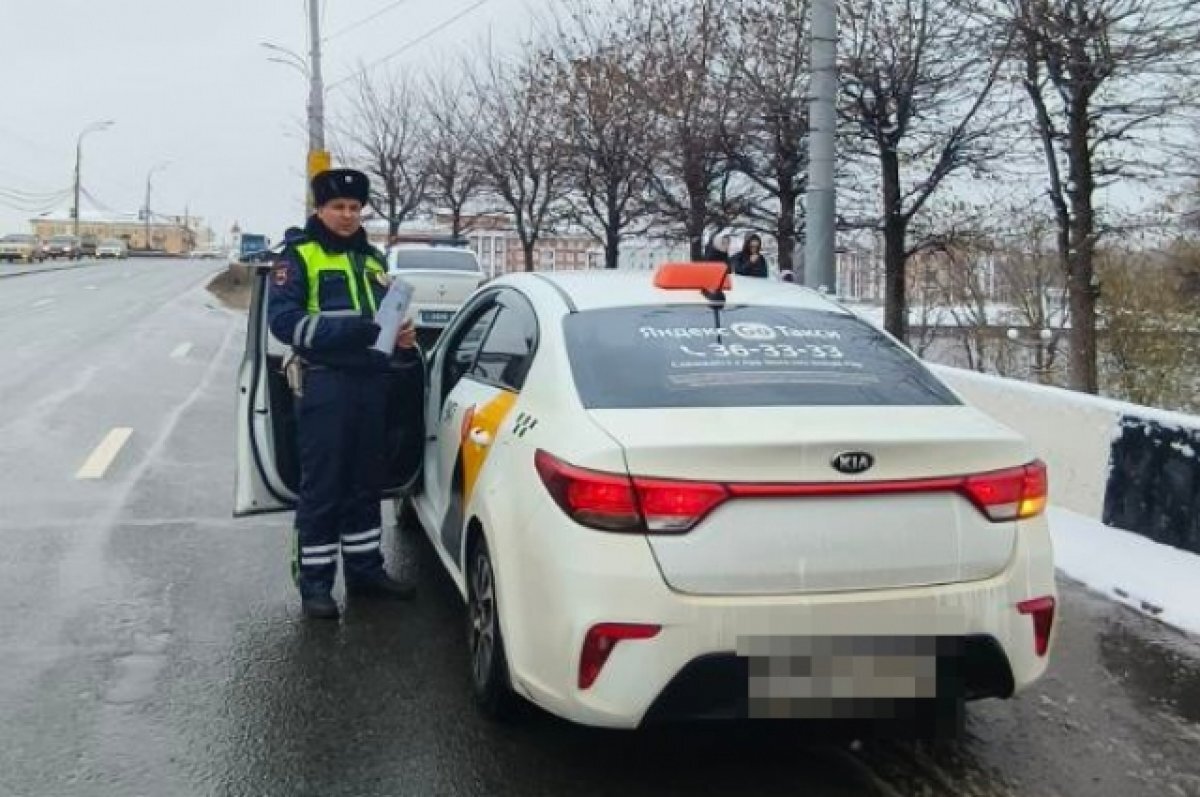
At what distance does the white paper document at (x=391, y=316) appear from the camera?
469cm

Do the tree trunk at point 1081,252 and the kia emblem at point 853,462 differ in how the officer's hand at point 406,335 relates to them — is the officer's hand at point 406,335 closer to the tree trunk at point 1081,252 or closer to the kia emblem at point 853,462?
the kia emblem at point 853,462

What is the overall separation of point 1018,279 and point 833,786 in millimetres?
28157

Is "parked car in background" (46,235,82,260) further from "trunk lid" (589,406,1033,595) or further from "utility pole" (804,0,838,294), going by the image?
"trunk lid" (589,406,1033,595)

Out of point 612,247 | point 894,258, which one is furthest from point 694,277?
point 612,247

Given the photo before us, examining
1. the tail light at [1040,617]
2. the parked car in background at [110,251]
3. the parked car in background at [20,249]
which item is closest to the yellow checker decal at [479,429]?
the tail light at [1040,617]

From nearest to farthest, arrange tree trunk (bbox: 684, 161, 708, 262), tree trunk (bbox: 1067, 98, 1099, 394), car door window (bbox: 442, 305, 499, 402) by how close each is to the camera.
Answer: car door window (bbox: 442, 305, 499, 402) → tree trunk (bbox: 1067, 98, 1099, 394) → tree trunk (bbox: 684, 161, 708, 262)

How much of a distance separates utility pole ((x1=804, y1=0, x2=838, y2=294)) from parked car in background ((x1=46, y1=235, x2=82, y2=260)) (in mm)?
70954

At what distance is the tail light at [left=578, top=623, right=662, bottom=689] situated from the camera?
9.86 ft

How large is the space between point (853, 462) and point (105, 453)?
7.23 metres

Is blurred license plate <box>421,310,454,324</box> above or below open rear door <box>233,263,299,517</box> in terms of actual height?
above

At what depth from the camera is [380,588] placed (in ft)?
17.2

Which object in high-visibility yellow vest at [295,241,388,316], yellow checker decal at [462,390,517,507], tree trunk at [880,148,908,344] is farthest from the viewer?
tree trunk at [880,148,908,344]

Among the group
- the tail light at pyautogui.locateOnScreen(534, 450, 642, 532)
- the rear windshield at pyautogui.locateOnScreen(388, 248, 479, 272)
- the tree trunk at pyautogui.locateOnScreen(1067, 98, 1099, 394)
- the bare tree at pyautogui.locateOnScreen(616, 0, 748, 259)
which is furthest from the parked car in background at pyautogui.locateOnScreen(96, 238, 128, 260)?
the tail light at pyautogui.locateOnScreen(534, 450, 642, 532)

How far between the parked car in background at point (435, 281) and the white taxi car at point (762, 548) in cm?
1438
